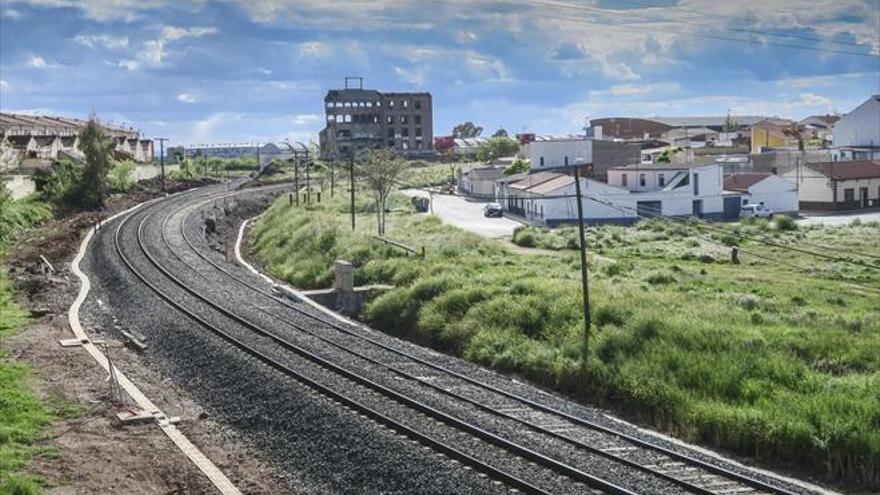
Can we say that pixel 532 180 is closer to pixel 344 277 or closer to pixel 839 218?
pixel 839 218

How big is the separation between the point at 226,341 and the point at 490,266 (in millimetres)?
14813

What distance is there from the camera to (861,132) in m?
99.6

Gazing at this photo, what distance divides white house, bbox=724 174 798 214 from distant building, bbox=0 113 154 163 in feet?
161

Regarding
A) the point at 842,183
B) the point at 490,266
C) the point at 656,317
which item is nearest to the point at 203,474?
the point at 656,317

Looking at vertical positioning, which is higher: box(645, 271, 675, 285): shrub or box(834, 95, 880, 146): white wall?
box(834, 95, 880, 146): white wall

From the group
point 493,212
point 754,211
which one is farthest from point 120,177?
point 754,211

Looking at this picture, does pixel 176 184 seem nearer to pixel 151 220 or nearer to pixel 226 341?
pixel 151 220

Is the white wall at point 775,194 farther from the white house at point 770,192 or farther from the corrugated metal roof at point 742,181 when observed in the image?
the corrugated metal roof at point 742,181

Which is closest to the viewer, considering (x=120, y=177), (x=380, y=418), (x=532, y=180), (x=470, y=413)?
(x=380, y=418)

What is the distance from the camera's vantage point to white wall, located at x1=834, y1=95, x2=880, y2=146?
97000mm

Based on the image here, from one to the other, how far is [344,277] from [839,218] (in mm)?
47448

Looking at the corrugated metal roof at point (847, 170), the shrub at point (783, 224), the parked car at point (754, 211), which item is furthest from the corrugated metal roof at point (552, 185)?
the corrugated metal roof at point (847, 170)

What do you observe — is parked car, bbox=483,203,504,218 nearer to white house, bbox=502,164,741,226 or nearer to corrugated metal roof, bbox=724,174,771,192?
white house, bbox=502,164,741,226

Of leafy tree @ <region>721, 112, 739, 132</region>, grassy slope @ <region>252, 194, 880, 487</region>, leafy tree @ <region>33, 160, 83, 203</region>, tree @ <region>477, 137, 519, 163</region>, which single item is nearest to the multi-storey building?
tree @ <region>477, 137, 519, 163</region>
